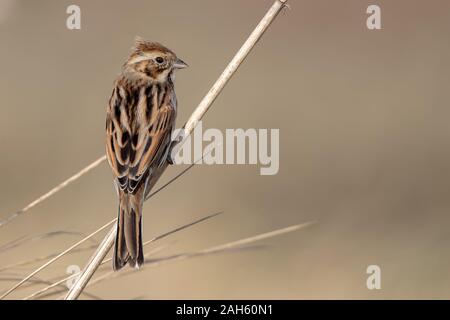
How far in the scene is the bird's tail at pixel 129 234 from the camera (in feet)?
11.0

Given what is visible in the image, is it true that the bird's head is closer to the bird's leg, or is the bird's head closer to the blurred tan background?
the bird's leg

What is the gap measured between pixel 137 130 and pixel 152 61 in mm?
524

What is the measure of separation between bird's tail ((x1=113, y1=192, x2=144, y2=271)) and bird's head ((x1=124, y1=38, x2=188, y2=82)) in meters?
0.77

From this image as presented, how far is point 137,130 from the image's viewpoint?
3.85 meters

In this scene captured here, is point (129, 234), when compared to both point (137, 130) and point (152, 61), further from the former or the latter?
point (152, 61)

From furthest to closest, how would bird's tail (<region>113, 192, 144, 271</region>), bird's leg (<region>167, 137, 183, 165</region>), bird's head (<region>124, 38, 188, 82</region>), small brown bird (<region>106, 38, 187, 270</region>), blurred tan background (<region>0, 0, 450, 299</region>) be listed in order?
blurred tan background (<region>0, 0, 450, 299</region>) → bird's head (<region>124, 38, 188, 82</region>) → bird's leg (<region>167, 137, 183, 165</region>) → small brown bird (<region>106, 38, 187, 270</region>) → bird's tail (<region>113, 192, 144, 271</region>)

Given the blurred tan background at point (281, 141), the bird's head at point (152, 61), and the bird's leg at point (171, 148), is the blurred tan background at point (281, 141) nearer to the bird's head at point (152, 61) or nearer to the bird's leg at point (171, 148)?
the bird's leg at point (171, 148)

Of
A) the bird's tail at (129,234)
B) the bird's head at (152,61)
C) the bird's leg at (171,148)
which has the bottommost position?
the bird's tail at (129,234)

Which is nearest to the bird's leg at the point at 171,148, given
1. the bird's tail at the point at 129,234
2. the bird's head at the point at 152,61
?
the bird's tail at the point at 129,234

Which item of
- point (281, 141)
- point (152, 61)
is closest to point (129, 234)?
point (152, 61)

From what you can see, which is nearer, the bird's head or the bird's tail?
the bird's tail

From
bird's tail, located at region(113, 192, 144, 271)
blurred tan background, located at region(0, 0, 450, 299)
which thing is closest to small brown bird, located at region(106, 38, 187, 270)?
bird's tail, located at region(113, 192, 144, 271)

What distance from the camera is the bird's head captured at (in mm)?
4223
